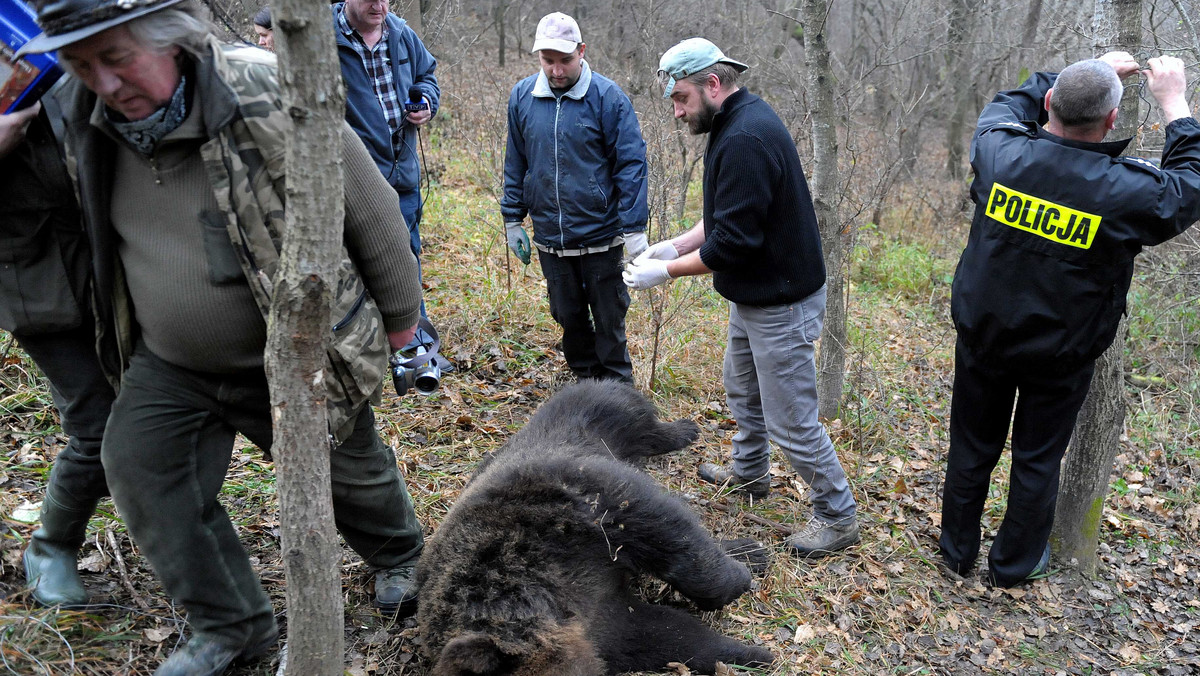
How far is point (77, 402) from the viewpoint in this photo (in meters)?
2.80

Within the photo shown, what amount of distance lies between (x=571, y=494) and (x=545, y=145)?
277 cm

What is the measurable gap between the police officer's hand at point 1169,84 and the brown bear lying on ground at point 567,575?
2892 millimetres

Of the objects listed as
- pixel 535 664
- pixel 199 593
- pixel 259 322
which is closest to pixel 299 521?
pixel 259 322

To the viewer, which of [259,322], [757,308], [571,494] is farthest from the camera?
[757,308]

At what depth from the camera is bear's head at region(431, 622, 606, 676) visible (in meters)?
2.80

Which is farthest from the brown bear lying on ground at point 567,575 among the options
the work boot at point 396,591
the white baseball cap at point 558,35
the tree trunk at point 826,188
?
the white baseball cap at point 558,35

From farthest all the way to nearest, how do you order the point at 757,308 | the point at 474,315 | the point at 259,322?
the point at 474,315 < the point at 757,308 < the point at 259,322

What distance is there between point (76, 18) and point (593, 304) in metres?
3.72

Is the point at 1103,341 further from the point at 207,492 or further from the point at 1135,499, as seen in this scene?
the point at 207,492

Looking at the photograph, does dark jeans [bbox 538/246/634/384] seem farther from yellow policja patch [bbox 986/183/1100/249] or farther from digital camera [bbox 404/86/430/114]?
yellow policja patch [bbox 986/183/1100/249]

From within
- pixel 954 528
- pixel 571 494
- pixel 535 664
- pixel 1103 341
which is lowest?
pixel 954 528

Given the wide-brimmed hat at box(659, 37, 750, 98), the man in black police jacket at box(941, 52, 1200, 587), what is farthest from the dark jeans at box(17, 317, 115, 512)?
the man in black police jacket at box(941, 52, 1200, 587)

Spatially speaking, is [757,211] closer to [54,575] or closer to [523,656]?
[523,656]

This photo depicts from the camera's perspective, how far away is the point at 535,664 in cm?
290
